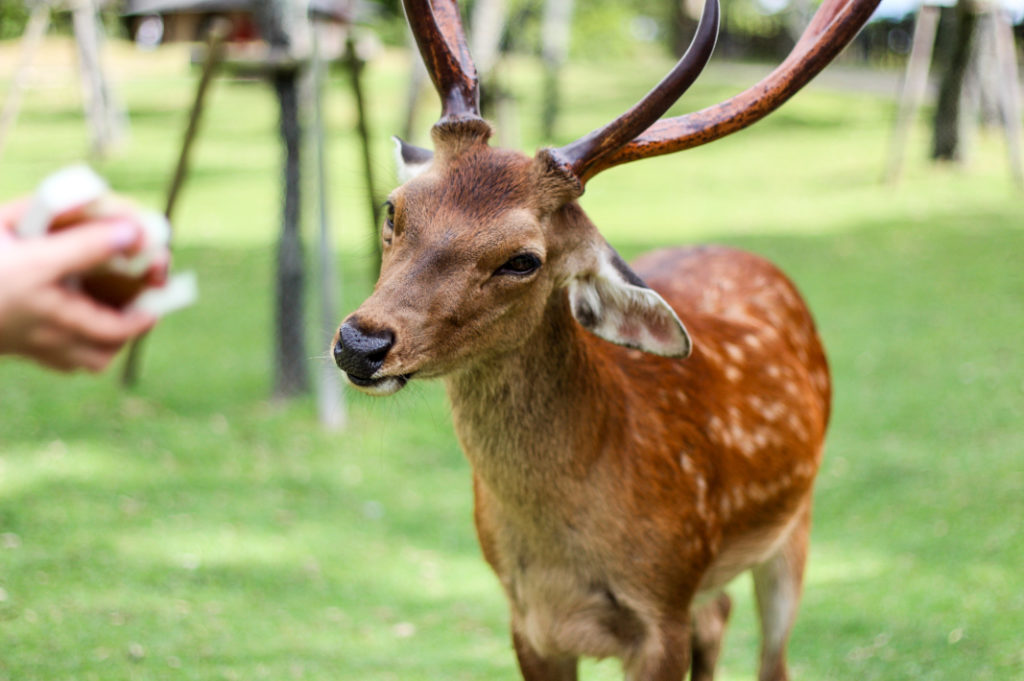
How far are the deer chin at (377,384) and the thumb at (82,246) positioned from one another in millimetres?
937

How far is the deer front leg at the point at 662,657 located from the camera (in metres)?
3.32

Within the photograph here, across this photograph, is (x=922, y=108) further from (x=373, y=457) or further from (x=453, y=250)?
(x=453, y=250)

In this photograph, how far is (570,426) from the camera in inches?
131

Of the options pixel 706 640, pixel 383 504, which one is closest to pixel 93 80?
pixel 383 504

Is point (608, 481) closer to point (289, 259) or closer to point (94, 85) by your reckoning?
point (289, 259)

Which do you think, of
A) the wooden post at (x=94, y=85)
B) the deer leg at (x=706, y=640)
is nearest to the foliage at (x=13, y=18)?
the wooden post at (x=94, y=85)

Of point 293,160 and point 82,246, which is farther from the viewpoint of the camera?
point 293,160

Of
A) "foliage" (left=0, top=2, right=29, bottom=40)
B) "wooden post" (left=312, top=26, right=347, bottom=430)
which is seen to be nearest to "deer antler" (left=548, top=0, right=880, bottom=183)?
"wooden post" (left=312, top=26, right=347, bottom=430)

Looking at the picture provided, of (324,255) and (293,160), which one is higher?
(293,160)

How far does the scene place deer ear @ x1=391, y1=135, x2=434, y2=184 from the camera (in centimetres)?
342

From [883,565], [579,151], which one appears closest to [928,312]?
[883,565]

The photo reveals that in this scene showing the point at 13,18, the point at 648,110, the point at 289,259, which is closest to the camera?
the point at 648,110

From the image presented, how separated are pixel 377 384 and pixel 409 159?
1.04 m

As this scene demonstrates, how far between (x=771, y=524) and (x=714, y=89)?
74.0ft
